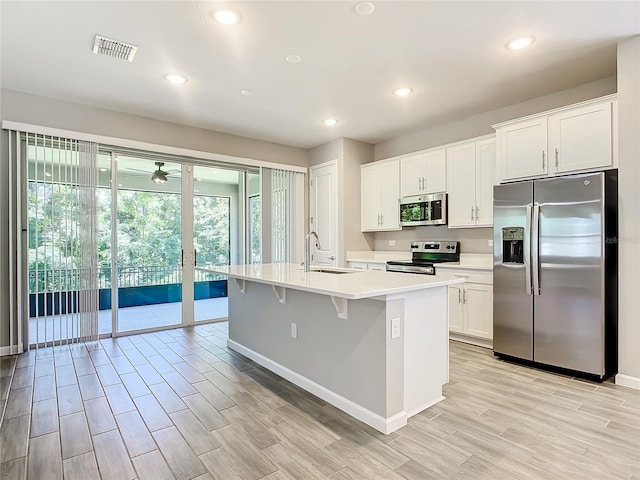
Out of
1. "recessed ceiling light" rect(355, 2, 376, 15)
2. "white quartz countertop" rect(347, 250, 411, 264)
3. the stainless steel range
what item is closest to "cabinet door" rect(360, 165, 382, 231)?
"white quartz countertop" rect(347, 250, 411, 264)

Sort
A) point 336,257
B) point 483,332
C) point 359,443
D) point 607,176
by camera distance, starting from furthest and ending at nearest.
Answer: point 336,257
point 483,332
point 607,176
point 359,443

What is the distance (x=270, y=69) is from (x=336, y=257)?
3077 millimetres

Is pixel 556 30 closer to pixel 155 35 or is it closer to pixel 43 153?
pixel 155 35

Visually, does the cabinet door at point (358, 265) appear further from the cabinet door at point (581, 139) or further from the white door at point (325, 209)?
the cabinet door at point (581, 139)

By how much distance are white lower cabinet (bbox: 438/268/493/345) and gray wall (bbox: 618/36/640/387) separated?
1150mm

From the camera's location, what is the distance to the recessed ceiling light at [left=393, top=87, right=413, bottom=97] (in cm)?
373

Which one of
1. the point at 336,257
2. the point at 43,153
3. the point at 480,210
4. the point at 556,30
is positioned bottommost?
the point at 336,257

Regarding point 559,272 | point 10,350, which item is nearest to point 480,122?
point 559,272

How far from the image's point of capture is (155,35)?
8.89 feet

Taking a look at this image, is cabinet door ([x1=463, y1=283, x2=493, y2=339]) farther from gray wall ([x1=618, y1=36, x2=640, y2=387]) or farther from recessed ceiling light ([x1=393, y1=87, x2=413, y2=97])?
recessed ceiling light ([x1=393, y1=87, x2=413, y2=97])

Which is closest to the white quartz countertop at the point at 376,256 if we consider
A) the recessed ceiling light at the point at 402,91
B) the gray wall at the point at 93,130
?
the gray wall at the point at 93,130

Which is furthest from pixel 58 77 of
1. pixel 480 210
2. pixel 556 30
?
pixel 480 210

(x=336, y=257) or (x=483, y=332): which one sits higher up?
(x=336, y=257)

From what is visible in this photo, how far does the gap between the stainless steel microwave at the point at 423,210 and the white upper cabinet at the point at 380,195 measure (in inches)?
5.3
